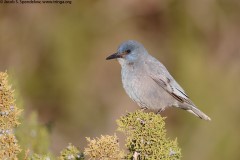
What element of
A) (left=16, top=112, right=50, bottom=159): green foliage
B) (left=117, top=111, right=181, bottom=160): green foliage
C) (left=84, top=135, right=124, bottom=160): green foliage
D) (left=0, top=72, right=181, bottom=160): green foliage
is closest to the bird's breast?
(left=16, top=112, right=50, bottom=159): green foliage

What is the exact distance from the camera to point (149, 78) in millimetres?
6203

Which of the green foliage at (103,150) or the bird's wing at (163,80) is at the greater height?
the bird's wing at (163,80)

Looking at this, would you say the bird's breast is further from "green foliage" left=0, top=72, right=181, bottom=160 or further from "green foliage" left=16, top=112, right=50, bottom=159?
"green foliage" left=0, top=72, right=181, bottom=160

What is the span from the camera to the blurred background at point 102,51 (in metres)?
9.36

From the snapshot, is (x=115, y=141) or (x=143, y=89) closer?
(x=115, y=141)

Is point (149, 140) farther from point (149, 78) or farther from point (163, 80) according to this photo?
point (163, 80)

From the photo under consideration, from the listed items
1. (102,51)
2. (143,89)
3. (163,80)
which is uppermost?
(102,51)

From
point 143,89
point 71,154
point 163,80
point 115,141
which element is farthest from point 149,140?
point 163,80

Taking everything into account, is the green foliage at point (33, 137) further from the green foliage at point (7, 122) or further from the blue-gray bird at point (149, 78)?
the blue-gray bird at point (149, 78)

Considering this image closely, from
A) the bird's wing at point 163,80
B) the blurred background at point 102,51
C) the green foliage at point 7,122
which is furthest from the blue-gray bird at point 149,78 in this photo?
the green foliage at point 7,122

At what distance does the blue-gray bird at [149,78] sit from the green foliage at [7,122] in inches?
134

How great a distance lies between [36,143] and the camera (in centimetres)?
332

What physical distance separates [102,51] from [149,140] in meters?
6.96

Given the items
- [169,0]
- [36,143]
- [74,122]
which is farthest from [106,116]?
[36,143]
